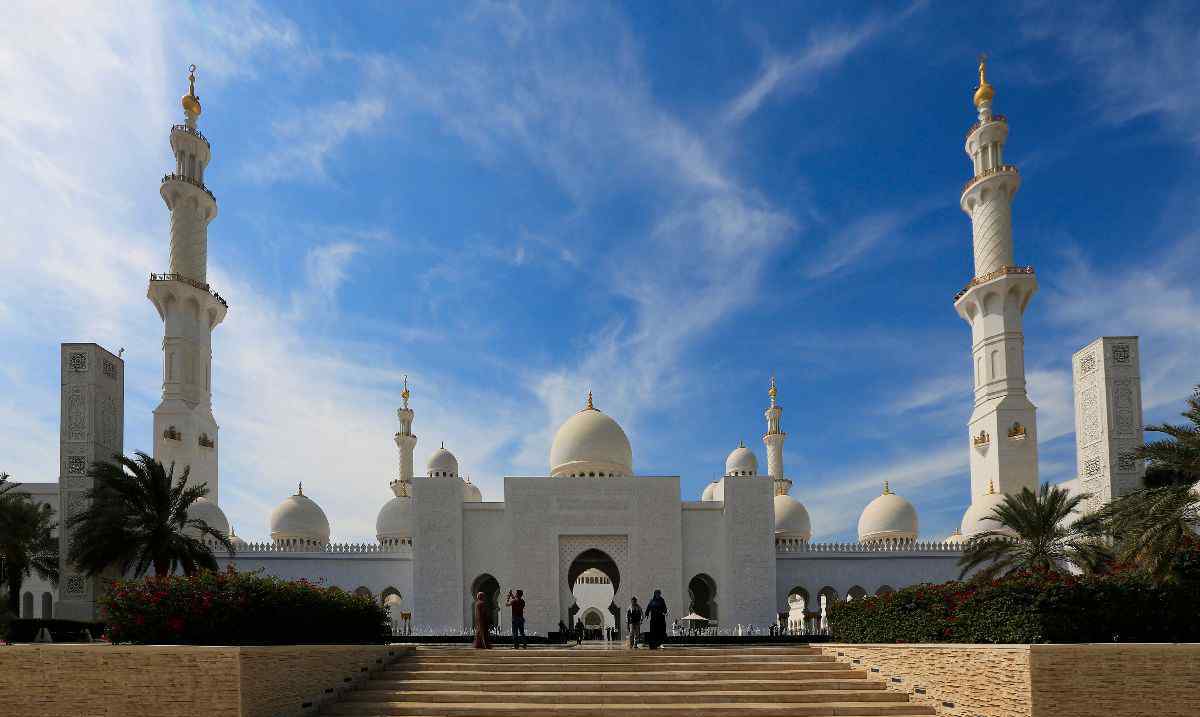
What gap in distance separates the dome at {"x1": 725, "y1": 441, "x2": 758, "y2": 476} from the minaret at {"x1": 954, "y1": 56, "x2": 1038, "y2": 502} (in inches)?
380

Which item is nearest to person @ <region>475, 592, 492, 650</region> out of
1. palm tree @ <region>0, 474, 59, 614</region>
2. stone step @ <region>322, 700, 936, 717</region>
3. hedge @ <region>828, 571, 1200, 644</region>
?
stone step @ <region>322, 700, 936, 717</region>

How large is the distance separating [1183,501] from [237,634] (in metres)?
12.7

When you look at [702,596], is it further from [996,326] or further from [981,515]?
[996,326]

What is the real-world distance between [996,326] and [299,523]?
24.4 metres

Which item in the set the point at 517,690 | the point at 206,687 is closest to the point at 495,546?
the point at 517,690

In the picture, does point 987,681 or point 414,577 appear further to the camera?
point 414,577

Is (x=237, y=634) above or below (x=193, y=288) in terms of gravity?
below

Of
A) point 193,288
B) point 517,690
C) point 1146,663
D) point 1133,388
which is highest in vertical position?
point 193,288

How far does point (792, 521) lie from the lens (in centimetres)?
3344

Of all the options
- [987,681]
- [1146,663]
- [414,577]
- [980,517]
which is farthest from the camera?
[980,517]

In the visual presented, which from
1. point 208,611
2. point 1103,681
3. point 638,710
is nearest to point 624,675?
→ point 638,710

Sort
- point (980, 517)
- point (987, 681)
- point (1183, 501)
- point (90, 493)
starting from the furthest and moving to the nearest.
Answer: point (980, 517)
point (90, 493)
point (1183, 501)
point (987, 681)

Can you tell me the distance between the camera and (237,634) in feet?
36.3

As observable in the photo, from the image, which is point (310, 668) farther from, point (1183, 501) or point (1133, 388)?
point (1133, 388)
